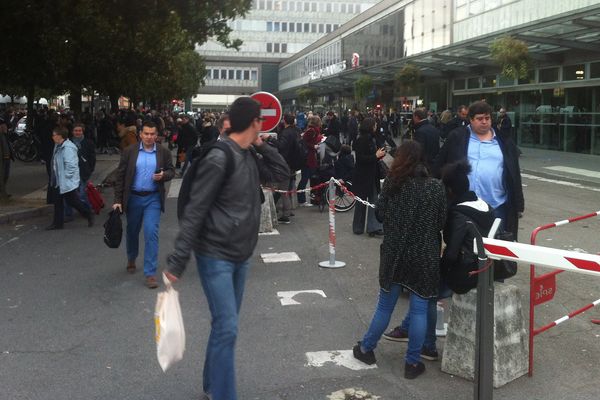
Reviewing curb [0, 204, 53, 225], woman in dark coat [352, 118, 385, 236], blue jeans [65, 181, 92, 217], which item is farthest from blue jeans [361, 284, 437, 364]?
curb [0, 204, 53, 225]

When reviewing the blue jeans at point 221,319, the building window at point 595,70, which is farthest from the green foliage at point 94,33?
the building window at point 595,70

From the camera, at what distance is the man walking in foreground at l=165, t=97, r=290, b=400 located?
360 centimetres

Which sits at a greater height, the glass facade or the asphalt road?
the glass facade

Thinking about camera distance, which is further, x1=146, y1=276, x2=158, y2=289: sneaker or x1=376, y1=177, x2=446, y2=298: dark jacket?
x1=146, y1=276, x2=158, y2=289: sneaker

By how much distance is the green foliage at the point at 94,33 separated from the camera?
14.0 m

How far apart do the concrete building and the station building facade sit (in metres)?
57.4

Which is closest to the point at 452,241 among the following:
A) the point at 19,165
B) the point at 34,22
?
the point at 34,22

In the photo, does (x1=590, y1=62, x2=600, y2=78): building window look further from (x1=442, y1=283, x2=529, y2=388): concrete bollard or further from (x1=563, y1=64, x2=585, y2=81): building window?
(x1=442, y1=283, x2=529, y2=388): concrete bollard

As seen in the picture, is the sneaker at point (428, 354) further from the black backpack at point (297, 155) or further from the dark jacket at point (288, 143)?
the black backpack at point (297, 155)

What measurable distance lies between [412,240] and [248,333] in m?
1.80

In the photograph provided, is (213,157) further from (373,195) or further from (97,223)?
(97,223)

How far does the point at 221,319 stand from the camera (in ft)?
12.3

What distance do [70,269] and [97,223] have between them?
3399mm

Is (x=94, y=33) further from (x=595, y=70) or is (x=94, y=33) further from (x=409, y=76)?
(x=409, y=76)
